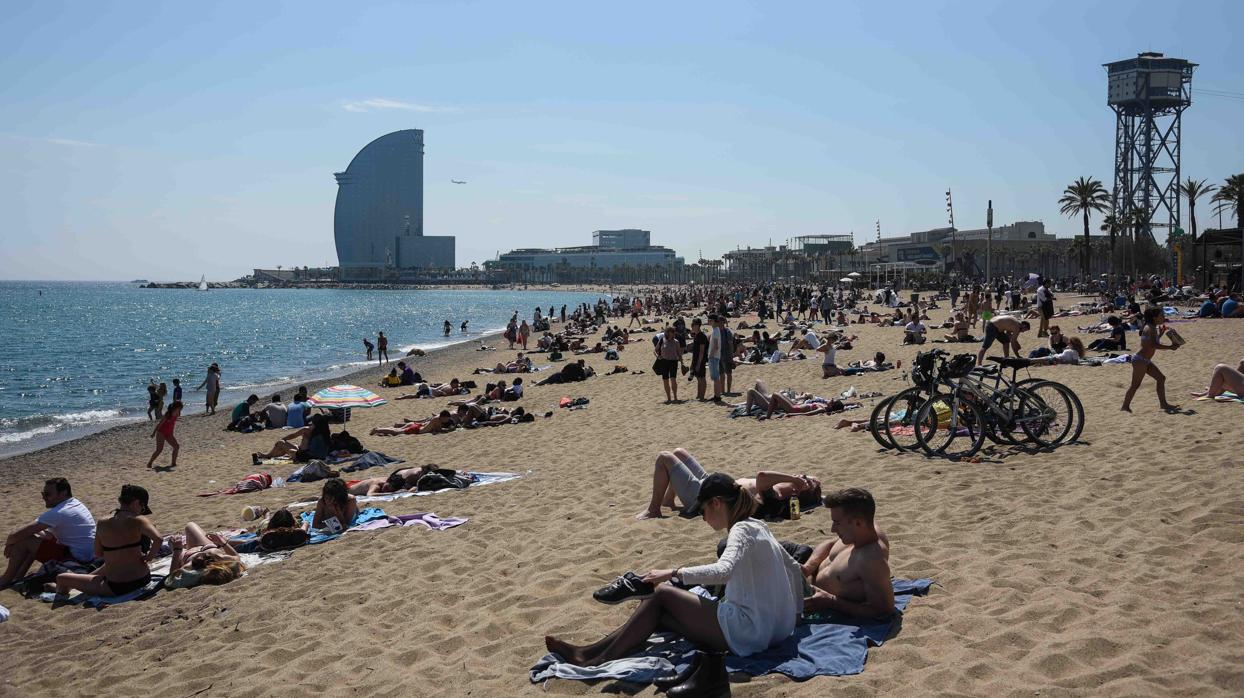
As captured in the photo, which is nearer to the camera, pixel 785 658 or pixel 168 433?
pixel 785 658

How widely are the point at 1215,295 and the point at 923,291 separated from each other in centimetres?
4093

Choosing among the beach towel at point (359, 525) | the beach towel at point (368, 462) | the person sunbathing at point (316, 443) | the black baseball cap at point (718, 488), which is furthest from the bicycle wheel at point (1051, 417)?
the person sunbathing at point (316, 443)

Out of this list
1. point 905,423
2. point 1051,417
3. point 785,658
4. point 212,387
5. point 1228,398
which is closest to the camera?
point 785,658

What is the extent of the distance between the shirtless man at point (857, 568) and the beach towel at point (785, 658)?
0.29 ft

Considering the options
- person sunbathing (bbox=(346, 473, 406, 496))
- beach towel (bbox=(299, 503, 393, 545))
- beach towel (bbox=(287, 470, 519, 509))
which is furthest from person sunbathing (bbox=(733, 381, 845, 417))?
beach towel (bbox=(299, 503, 393, 545))

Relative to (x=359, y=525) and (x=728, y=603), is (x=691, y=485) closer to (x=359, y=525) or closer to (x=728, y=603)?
(x=728, y=603)

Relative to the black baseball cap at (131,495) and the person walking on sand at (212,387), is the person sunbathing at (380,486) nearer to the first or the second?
the black baseball cap at (131,495)

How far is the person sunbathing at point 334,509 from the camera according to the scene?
7.43 metres

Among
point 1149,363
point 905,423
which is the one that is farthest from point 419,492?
point 1149,363

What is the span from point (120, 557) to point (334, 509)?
5.31 ft

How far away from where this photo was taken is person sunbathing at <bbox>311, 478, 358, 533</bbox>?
743 centimetres

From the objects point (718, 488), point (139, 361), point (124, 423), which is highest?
point (718, 488)

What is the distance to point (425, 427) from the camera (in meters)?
14.0

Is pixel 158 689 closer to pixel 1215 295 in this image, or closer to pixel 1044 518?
pixel 1044 518
